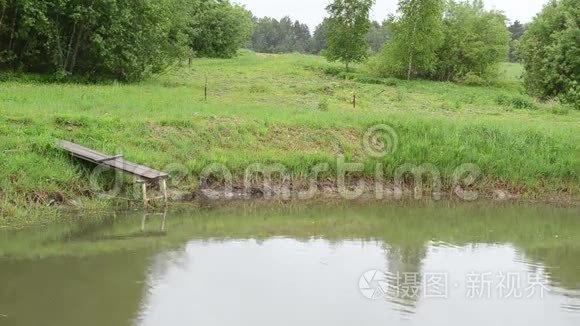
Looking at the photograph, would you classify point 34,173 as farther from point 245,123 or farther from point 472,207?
point 472,207

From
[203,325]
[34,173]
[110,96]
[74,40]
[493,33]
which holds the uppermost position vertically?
[493,33]

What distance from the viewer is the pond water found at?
7422 mm

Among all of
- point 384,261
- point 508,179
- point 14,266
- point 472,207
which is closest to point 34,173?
point 14,266

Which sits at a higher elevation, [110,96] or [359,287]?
[110,96]

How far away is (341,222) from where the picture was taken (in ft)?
40.7

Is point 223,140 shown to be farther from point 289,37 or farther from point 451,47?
point 289,37

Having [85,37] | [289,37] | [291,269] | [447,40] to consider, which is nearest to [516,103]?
[85,37]

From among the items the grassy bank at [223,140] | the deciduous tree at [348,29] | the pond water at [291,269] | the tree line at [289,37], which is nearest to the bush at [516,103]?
the grassy bank at [223,140]

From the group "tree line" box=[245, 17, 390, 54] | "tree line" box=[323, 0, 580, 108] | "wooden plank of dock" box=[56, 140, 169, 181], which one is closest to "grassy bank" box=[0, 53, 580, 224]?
"wooden plank of dock" box=[56, 140, 169, 181]

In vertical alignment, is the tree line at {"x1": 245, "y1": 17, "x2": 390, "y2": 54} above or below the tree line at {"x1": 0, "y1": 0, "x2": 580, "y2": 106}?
above

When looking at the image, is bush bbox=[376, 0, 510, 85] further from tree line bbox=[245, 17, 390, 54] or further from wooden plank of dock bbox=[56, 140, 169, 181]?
tree line bbox=[245, 17, 390, 54]

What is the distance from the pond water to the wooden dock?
2.22 feet

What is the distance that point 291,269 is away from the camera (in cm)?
905

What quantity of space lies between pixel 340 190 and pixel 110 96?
26.5 feet
